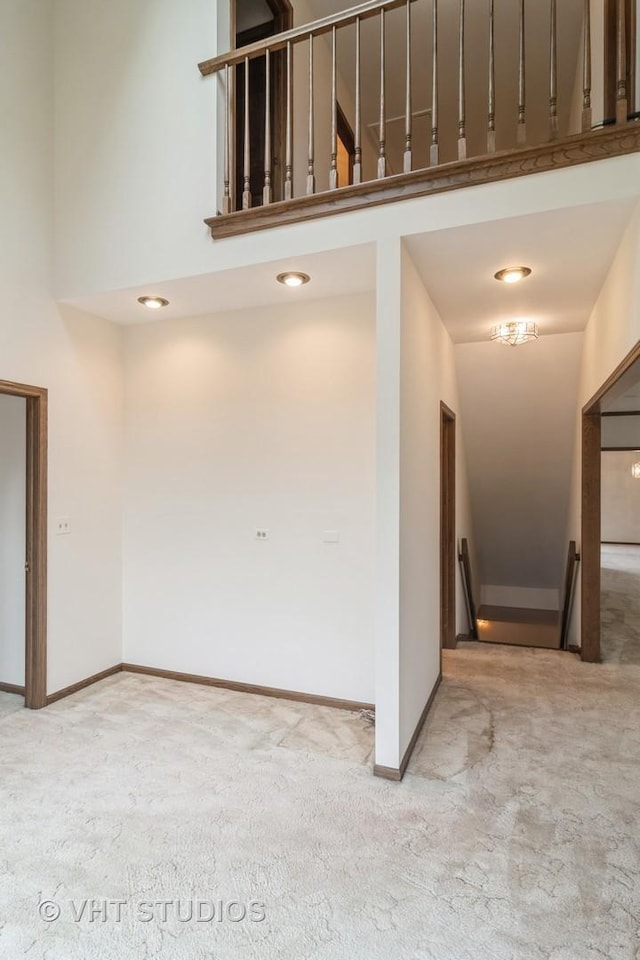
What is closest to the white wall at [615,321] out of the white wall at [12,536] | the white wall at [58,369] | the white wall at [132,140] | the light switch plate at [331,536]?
the light switch plate at [331,536]

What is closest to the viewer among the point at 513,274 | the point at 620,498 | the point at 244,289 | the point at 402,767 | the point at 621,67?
the point at 621,67

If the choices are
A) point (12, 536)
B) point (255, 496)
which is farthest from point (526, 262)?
point (12, 536)

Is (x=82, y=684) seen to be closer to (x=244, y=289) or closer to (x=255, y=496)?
(x=255, y=496)

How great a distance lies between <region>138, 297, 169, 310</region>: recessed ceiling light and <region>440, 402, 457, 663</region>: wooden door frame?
7.65 feet

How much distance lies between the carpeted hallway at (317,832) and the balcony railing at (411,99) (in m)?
2.86

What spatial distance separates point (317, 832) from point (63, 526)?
8.20ft

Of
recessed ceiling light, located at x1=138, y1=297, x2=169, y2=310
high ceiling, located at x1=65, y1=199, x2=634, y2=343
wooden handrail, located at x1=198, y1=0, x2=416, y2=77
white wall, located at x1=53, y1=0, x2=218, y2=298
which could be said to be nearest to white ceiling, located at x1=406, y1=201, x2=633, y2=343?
high ceiling, located at x1=65, y1=199, x2=634, y2=343

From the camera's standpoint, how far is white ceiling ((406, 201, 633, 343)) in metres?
2.39

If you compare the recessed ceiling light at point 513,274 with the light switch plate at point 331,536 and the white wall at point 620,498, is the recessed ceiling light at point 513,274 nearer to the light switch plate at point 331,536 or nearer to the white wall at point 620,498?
the light switch plate at point 331,536

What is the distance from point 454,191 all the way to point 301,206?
788mm

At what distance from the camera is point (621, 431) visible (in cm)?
656

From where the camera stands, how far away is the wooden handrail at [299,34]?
263 centimetres

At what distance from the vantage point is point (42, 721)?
10.3 feet

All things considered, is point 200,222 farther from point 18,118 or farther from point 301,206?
point 18,118
